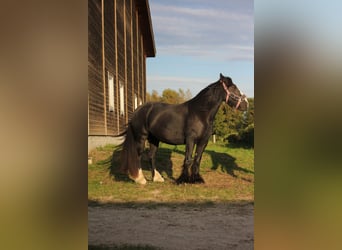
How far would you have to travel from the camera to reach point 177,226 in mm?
2889

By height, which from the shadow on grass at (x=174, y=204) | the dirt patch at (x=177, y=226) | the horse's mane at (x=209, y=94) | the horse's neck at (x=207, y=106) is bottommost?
the dirt patch at (x=177, y=226)

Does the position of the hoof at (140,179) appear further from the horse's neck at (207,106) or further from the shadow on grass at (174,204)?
the horse's neck at (207,106)

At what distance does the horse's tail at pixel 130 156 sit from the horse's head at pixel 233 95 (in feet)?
3.23

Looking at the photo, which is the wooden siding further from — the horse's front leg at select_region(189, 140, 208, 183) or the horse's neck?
the horse's front leg at select_region(189, 140, 208, 183)

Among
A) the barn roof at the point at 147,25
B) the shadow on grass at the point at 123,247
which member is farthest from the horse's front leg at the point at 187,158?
the barn roof at the point at 147,25

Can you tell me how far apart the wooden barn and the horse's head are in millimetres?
659

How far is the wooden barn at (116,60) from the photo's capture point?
2.93 m

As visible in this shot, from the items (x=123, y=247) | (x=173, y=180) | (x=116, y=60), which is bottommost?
(x=123, y=247)

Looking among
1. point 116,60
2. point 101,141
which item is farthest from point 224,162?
point 116,60

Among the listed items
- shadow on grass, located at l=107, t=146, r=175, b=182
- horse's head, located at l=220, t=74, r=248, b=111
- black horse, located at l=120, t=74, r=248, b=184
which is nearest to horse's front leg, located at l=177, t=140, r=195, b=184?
black horse, located at l=120, t=74, r=248, b=184

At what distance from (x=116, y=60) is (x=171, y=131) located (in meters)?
0.85

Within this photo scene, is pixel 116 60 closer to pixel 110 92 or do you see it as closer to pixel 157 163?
pixel 110 92
